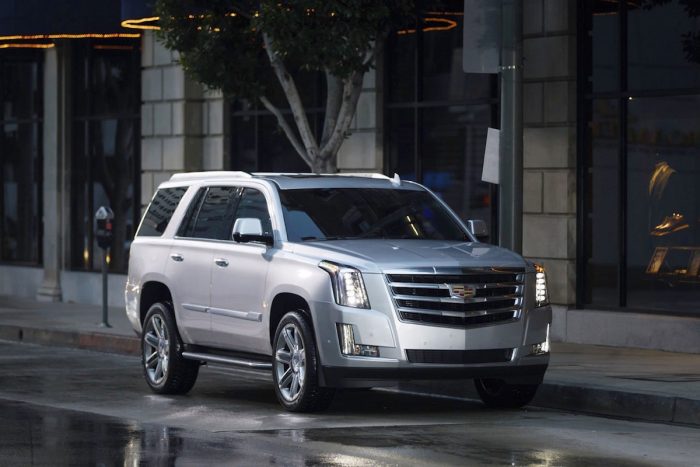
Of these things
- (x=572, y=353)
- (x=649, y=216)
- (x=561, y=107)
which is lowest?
(x=572, y=353)

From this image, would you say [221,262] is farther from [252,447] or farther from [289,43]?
[289,43]

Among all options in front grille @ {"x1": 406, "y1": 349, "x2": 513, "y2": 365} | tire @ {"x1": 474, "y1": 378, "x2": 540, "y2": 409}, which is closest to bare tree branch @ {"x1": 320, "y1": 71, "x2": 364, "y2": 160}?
tire @ {"x1": 474, "y1": 378, "x2": 540, "y2": 409}

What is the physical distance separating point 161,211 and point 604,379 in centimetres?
427

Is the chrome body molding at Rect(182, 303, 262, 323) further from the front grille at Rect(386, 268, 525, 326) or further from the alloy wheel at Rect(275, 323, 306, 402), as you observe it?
the front grille at Rect(386, 268, 525, 326)

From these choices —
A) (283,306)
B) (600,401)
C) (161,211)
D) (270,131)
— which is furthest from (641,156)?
(270,131)

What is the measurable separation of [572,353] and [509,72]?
10.4 feet

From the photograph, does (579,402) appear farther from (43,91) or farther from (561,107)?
(43,91)

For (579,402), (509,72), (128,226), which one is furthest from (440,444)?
(128,226)

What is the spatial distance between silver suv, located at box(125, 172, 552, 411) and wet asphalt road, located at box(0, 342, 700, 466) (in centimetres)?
36

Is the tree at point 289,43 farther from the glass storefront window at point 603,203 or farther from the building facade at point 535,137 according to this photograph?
the glass storefront window at point 603,203

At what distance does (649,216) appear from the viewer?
1777cm

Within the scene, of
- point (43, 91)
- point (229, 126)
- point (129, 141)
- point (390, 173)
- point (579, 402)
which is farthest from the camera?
point (43, 91)

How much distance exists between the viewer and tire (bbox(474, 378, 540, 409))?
507 inches

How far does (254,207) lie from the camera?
1345cm
